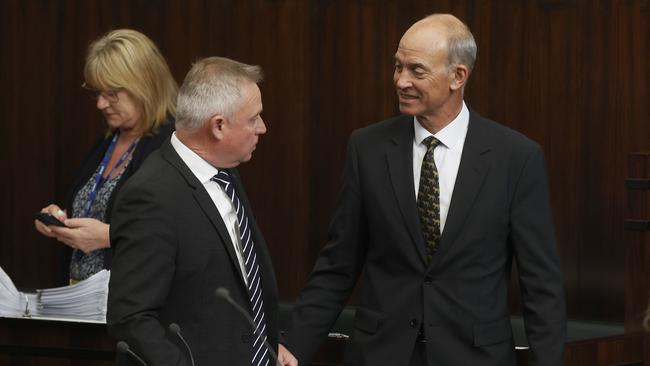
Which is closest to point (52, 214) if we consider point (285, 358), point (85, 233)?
point (85, 233)

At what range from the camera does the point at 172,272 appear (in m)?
2.92

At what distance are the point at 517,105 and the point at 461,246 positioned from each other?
→ 4.64ft

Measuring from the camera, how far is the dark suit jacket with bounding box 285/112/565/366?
3.43 m

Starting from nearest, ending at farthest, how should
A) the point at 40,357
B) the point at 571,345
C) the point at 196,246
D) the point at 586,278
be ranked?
the point at 196,246 < the point at 571,345 < the point at 40,357 < the point at 586,278

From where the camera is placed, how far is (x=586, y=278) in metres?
4.66

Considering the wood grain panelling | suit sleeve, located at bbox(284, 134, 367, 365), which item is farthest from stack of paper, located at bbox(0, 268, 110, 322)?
the wood grain panelling

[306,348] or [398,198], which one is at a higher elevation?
[398,198]

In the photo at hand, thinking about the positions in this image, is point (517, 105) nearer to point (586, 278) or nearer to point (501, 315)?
point (586, 278)

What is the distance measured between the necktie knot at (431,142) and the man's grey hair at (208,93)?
0.63 m

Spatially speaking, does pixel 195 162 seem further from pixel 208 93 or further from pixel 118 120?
pixel 118 120

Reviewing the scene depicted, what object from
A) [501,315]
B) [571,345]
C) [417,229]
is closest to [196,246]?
[417,229]

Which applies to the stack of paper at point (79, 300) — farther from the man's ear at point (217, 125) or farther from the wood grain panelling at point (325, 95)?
the man's ear at point (217, 125)

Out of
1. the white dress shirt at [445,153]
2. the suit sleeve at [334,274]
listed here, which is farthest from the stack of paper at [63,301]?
the white dress shirt at [445,153]

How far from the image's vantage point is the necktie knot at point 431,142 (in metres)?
3.52
